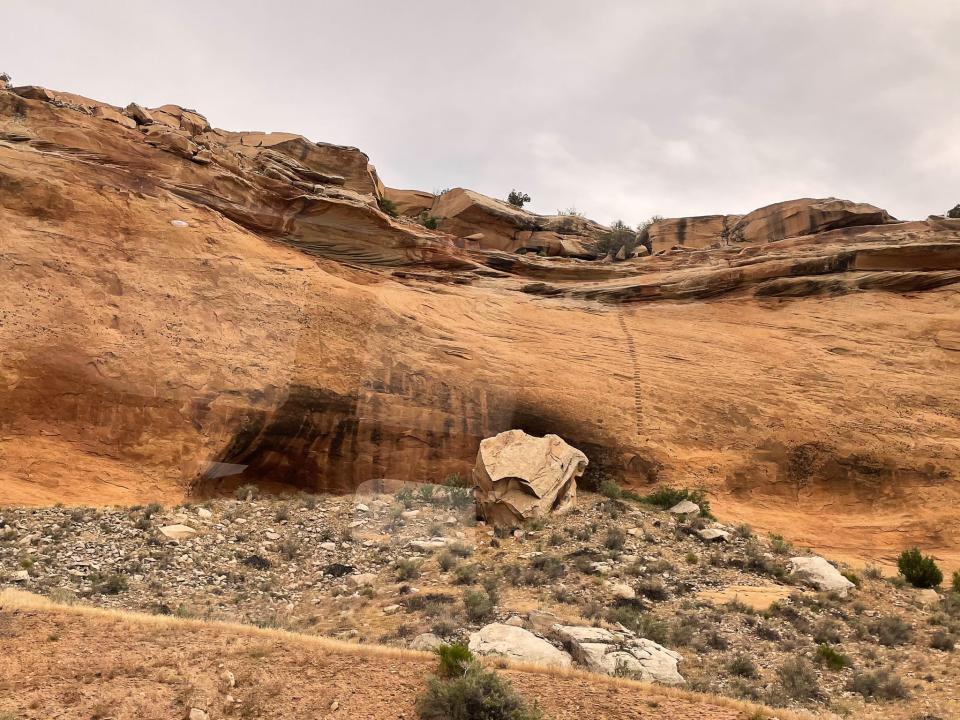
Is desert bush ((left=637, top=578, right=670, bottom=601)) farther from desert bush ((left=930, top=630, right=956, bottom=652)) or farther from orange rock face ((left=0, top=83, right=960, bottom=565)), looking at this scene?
orange rock face ((left=0, top=83, right=960, bottom=565))

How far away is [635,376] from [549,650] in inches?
475

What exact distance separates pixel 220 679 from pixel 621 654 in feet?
17.1

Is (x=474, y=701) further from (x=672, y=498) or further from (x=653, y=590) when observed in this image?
(x=672, y=498)

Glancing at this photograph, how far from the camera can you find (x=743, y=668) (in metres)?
9.94

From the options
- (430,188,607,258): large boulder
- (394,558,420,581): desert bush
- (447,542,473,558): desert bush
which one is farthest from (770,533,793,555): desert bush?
(430,188,607,258): large boulder

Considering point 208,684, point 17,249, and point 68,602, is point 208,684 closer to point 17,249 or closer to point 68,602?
point 68,602

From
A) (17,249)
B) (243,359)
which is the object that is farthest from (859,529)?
(17,249)

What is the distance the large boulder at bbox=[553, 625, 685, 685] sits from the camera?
9266 millimetres

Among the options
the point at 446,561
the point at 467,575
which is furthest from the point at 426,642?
the point at 446,561

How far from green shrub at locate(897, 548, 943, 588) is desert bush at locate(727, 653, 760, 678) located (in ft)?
21.9

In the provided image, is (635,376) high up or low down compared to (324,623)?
up

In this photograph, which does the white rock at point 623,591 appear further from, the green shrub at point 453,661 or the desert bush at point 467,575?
the green shrub at point 453,661

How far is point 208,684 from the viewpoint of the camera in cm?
771

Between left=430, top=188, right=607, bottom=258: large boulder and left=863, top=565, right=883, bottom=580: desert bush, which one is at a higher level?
left=430, top=188, right=607, bottom=258: large boulder
